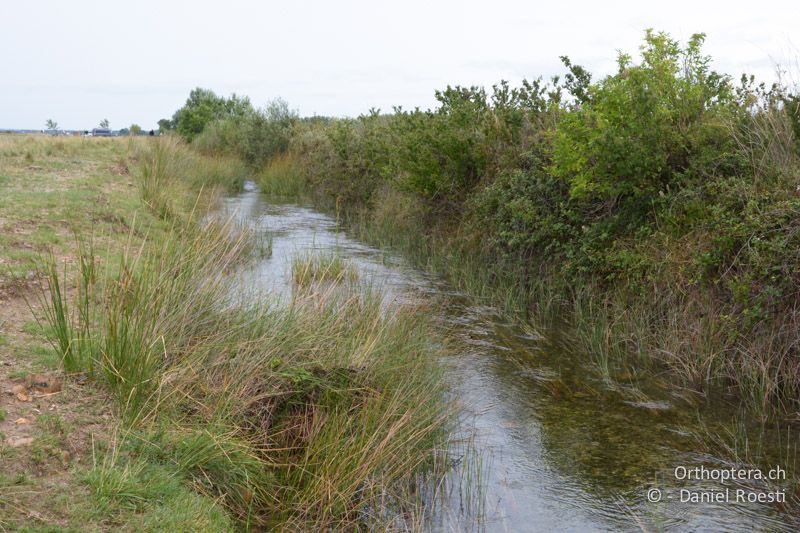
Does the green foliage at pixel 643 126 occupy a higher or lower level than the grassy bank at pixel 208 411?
higher

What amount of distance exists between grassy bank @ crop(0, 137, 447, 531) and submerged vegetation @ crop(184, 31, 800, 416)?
289 centimetres

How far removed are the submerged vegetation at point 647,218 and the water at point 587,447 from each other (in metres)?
0.50

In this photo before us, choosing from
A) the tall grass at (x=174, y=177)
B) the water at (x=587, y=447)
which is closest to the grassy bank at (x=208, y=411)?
the water at (x=587, y=447)

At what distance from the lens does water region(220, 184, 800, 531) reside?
4.58m

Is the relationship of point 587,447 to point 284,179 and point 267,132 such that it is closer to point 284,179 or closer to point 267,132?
point 284,179

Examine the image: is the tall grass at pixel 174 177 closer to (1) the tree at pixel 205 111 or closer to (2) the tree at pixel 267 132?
(2) the tree at pixel 267 132

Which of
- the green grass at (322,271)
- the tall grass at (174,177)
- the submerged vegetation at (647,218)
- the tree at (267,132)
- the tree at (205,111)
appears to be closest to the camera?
the submerged vegetation at (647,218)

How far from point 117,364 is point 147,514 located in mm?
1325

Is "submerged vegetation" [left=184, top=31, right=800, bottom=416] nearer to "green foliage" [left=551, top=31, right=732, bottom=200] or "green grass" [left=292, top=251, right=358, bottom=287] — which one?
"green foliage" [left=551, top=31, right=732, bottom=200]

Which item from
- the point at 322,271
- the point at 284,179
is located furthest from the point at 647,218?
the point at 284,179

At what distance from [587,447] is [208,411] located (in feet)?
9.52

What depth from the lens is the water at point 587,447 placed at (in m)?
4.58

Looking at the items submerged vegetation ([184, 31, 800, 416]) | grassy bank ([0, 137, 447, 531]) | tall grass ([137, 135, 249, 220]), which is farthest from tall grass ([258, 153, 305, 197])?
grassy bank ([0, 137, 447, 531])

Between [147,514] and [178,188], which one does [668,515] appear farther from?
[178,188]
